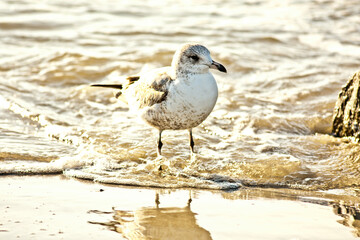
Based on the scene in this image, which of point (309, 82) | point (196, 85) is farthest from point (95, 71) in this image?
point (196, 85)

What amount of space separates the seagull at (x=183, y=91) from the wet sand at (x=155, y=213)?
849 millimetres

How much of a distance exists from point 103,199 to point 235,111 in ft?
11.9

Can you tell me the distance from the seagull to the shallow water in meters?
0.51

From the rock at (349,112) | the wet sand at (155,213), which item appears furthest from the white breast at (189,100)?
the rock at (349,112)

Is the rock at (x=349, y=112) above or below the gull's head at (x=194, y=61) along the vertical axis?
below

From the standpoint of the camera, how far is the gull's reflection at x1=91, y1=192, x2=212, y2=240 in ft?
12.8

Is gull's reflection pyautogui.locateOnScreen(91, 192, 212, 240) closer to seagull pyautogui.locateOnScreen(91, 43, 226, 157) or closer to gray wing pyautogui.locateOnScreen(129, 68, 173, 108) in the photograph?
seagull pyautogui.locateOnScreen(91, 43, 226, 157)

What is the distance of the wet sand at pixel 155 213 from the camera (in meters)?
3.92

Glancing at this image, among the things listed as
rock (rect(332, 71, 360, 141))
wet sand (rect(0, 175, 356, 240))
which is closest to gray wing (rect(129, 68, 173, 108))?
wet sand (rect(0, 175, 356, 240))

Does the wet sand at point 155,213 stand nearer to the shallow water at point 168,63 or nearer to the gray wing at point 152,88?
the shallow water at point 168,63

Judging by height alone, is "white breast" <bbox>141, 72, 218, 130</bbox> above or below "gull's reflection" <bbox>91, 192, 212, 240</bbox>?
above

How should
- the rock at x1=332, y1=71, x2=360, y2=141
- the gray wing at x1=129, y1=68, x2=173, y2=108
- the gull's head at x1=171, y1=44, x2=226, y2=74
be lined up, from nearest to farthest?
the gull's head at x1=171, y1=44, x2=226, y2=74
the gray wing at x1=129, y1=68, x2=173, y2=108
the rock at x1=332, y1=71, x2=360, y2=141

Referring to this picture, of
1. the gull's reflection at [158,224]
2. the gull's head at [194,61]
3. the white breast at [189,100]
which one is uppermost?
the gull's head at [194,61]

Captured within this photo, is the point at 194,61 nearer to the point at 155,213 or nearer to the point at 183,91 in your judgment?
the point at 183,91
